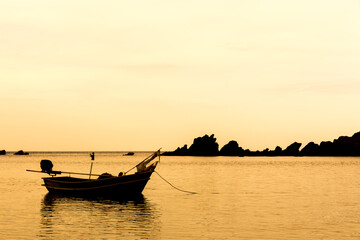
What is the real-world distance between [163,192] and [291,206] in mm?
14779

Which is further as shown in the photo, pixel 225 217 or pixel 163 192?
pixel 163 192

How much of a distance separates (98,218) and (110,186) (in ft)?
33.4

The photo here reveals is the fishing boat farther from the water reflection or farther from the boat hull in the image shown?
the water reflection

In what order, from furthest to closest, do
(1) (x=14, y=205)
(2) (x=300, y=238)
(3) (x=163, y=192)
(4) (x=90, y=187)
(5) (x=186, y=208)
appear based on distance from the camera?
(3) (x=163, y=192) < (4) (x=90, y=187) < (1) (x=14, y=205) < (5) (x=186, y=208) < (2) (x=300, y=238)

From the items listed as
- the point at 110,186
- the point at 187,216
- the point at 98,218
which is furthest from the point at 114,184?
the point at 187,216

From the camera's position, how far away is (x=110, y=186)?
39.2 m

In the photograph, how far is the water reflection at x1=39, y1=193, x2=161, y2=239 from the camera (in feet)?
78.9

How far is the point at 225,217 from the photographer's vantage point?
96.2ft

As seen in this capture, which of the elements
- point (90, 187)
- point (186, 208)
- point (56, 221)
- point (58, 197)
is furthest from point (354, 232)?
point (58, 197)

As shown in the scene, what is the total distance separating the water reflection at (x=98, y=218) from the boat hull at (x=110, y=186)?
27.5 inches

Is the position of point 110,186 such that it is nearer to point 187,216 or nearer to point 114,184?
point 114,184

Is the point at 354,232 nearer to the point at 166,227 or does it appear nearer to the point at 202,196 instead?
the point at 166,227

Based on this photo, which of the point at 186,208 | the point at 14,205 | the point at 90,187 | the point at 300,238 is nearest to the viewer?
the point at 300,238

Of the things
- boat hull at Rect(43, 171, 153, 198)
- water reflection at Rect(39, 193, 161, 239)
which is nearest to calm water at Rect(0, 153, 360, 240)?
water reflection at Rect(39, 193, 161, 239)
